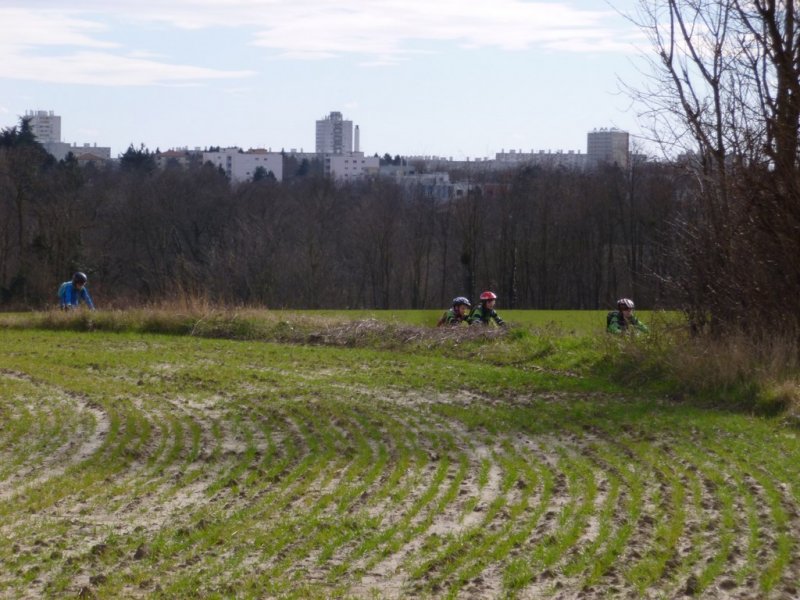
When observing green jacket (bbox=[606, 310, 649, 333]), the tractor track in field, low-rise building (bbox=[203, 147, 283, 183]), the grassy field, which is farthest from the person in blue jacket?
low-rise building (bbox=[203, 147, 283, 183])

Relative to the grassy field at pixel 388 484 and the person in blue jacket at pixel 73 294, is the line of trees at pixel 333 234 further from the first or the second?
the grassy field at pixel 388 484

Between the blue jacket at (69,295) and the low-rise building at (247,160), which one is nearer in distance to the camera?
the blue jacket at (69,295)

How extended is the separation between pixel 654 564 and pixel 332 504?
262 cm

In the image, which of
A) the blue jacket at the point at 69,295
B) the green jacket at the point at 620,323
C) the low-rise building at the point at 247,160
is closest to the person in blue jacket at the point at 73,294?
the blue jacket at the point at 69,295

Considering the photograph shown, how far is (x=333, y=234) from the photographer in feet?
249

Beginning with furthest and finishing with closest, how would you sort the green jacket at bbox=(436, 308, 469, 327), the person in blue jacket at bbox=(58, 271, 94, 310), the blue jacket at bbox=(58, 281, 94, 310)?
the blue jacket at bbox=(58, 281, 94, 310) → the person in blue jacket at bbox=(58, 271, 94, 310) → the green jacket at bbox=(436, 308, 469, 327)

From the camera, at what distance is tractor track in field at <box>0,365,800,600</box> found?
22.7ft

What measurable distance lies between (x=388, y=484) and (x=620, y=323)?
10409mm

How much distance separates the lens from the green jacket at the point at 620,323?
18109 millimetres

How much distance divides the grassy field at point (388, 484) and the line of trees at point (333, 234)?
4506 cm

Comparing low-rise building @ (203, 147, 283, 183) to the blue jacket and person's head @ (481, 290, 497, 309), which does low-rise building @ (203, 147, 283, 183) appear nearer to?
the blue jacket

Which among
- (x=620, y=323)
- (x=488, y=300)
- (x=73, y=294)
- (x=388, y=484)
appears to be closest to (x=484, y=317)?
(x=488, y=300)

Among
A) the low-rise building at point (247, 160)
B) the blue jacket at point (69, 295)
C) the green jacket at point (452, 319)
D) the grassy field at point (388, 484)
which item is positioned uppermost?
the low-rise building at point (247, 160)

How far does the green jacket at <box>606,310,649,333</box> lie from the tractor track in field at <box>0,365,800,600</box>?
18.8ft
